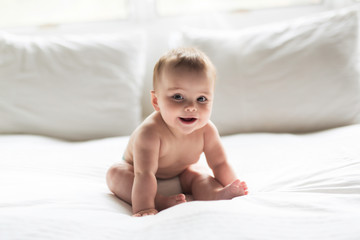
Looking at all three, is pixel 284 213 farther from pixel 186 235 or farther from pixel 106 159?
pixel 106 159

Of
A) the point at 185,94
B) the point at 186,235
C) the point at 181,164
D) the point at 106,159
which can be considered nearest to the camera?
the point at 186,235

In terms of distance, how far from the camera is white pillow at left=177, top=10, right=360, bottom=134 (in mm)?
1501

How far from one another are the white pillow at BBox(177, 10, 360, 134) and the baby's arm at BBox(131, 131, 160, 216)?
0.66 m

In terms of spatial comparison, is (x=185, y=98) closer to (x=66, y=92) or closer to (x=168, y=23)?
(x=66, y=92)

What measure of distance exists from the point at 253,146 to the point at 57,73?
0.92m

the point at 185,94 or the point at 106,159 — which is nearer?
the point at 185,94

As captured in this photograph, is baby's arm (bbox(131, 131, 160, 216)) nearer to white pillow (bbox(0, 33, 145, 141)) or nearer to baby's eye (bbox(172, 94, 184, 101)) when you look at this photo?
baby's eye (bbox(172, 94, 184, 101))

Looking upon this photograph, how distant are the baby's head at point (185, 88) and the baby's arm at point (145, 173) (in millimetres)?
74

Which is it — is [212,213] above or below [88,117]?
below

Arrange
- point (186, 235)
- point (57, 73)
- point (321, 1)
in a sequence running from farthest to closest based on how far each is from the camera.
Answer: point (321, 1), point (57, 73), point (186, 235)

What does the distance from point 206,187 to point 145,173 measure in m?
0.17

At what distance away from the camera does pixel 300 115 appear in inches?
59.4

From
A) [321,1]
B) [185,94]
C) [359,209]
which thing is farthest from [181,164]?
[321,1]

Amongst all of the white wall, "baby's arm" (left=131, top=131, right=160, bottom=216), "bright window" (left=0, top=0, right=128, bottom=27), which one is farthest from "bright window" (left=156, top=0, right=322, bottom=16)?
"baby's arm" (left=131, top=131, right=160, bottom=216)
